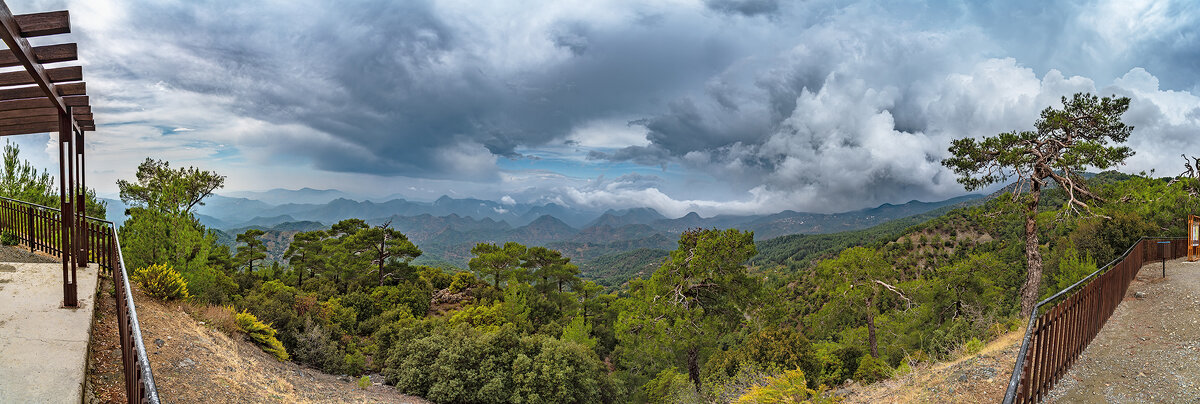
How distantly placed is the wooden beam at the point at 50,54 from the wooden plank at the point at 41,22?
59 centimetres

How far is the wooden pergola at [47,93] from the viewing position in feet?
13.5

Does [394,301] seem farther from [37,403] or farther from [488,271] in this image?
[37,403]

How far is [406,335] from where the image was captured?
60.6ft

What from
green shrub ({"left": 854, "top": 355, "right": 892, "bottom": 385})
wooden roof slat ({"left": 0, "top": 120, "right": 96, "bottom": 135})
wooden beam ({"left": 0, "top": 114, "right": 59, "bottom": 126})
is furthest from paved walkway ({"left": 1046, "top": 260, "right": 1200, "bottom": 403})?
wooden roof slat ({"left": 0, "top": 120, "right": 96, "bottom": 135})

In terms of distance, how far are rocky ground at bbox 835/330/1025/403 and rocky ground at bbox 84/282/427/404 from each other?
1107 centimetres

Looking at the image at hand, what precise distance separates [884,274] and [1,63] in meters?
27.6

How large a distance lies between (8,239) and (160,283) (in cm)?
434

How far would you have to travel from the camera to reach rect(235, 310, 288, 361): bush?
12641 mm

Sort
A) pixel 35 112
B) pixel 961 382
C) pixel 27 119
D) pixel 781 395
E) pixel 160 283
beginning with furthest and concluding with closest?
1. pixel 160 283
2. pixel 781 395
3. pixel 961 382
4. pixel 27 119
5. pixel 35 112

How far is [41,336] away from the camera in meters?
5.94

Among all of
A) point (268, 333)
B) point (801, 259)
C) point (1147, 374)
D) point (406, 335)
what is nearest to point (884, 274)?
point (1147, 374)

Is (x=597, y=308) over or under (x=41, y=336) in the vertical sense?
under

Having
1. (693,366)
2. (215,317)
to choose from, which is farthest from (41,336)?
(693,366)

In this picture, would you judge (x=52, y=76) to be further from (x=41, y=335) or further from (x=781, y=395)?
(x=781, y=395)
